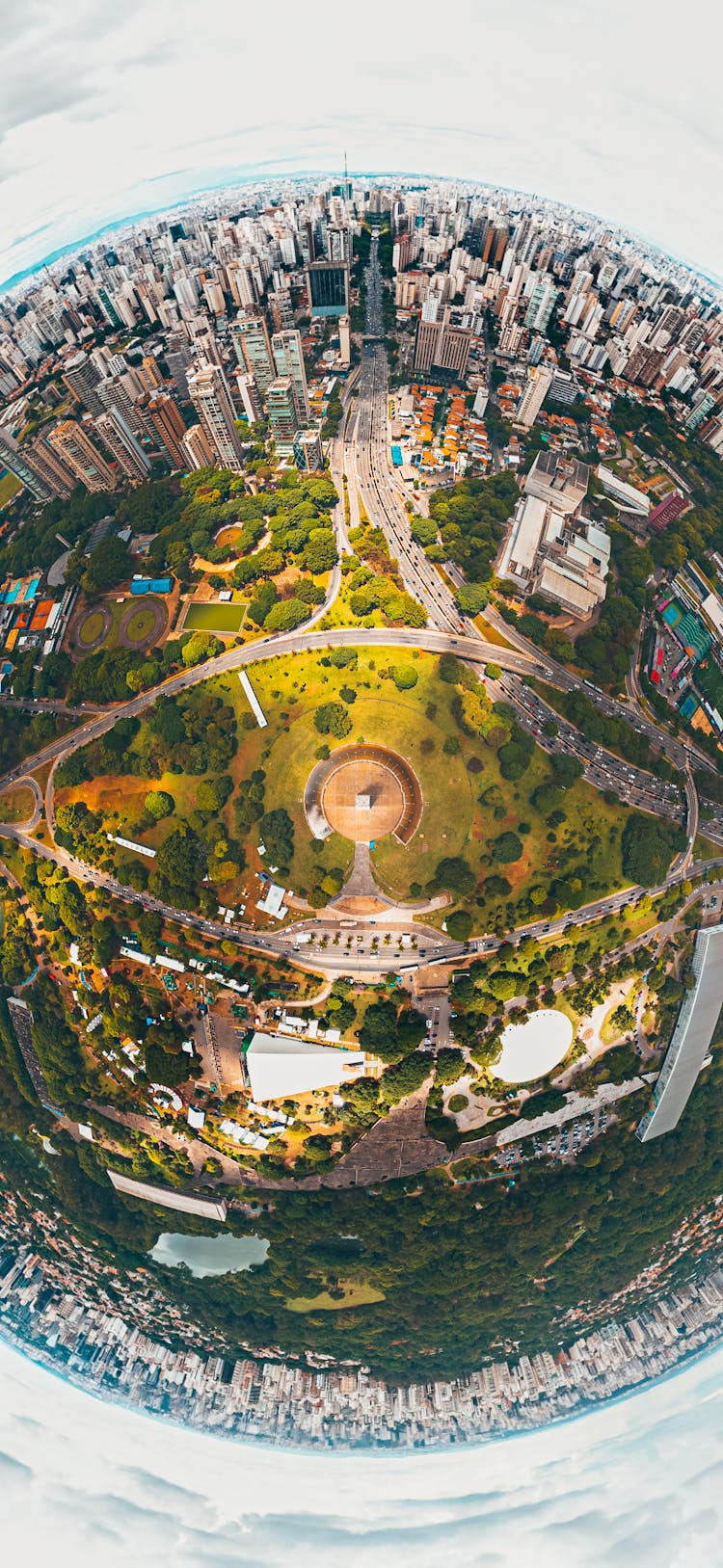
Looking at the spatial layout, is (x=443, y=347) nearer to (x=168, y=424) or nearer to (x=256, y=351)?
(x=256, y=351)

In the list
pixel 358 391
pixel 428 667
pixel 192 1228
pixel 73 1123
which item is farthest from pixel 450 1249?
pixel 358 391

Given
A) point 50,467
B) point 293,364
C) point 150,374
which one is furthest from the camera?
point 150,374

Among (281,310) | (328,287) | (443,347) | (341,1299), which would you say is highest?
(281,310)

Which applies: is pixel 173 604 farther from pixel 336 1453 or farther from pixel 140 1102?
pixel 336 1453

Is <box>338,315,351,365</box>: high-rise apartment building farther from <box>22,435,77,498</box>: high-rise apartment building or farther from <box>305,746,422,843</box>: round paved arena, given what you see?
<box>305,746,422,843</box>: round paved arena

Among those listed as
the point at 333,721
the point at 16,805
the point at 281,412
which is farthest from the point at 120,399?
the point at 333,721

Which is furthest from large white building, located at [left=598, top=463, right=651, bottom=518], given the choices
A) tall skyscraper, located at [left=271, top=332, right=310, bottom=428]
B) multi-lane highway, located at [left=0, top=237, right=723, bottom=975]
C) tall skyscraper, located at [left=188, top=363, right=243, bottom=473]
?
tall skyscraper, located at [left=188, top=363, right=243, bottom=473]

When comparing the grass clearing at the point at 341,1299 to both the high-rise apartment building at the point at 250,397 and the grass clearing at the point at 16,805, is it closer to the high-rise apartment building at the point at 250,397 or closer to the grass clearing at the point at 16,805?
the grass clearing at the point at 16,805

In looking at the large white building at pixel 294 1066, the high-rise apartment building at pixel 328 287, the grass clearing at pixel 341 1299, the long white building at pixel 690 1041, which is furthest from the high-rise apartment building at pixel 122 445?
the grass clearing at pixel 341 1299
